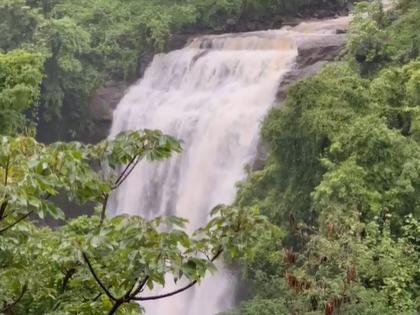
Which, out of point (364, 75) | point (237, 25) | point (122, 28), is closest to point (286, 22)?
point (237, 25)

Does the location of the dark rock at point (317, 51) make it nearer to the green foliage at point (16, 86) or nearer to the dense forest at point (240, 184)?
the dense forest at point (240, 184)

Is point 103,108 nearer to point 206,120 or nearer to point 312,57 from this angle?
point 206,120

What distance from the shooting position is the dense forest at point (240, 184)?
7.34ft

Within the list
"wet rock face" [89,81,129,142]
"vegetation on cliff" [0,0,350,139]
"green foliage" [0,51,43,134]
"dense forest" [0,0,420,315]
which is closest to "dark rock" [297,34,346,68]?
"dense forest" [0,0,420,315]

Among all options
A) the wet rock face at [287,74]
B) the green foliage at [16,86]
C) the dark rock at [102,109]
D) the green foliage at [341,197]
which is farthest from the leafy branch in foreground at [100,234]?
the dark rock at [102,109]

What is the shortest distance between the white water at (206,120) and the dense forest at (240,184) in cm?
156

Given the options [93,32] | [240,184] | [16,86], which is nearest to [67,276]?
[240,184]

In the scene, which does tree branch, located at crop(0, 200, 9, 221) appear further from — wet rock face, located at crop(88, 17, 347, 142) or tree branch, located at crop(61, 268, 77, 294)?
wet rock face, located at crop(88, 17, 347, 142)

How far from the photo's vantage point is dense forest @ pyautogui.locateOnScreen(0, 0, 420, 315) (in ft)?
7.34

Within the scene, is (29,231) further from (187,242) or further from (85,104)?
(85,104)

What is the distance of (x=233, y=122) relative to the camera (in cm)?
1313

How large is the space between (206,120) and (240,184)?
309 centimetres

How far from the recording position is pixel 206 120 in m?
13.8

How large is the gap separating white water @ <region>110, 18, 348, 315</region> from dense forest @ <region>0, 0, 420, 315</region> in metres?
1.56
